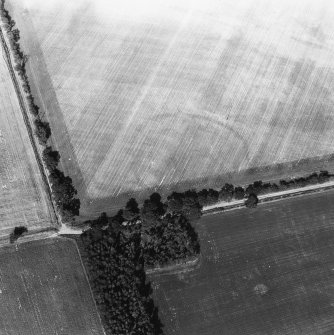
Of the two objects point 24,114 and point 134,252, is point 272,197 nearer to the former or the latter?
point 134,252

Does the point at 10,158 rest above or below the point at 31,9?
below

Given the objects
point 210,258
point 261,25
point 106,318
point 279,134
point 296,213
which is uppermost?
point 261,25

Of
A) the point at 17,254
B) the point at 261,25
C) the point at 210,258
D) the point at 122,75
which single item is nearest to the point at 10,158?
the point at 17,254

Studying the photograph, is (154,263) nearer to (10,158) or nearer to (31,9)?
(10,158)

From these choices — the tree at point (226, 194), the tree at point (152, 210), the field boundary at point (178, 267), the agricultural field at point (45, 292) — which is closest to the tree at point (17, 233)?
the agricultural field at point (45, 292)

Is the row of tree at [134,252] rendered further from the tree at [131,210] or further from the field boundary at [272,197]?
the field boundary at [272,197]
